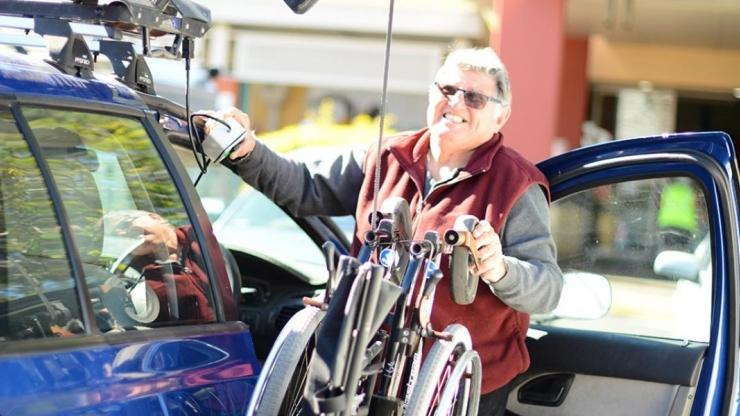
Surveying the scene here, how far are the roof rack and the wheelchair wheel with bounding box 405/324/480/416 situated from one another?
1.03 meters

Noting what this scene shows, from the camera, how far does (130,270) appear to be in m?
3.08

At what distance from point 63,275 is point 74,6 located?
2.62 ft

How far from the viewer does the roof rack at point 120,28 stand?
2.99 metres

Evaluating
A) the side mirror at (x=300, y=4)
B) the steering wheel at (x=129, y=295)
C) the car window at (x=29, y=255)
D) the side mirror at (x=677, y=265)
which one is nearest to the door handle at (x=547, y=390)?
the side mirror at (x=677, y=265)

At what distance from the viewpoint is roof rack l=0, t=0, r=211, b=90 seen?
2992mm

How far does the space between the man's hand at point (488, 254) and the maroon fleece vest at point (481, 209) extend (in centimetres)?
21

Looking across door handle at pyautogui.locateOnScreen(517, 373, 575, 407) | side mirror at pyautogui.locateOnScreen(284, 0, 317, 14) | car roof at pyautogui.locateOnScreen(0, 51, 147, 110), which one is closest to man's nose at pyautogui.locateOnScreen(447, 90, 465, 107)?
side mirror at pyautogui.locateOnScreen(284, 0, 317, 14)

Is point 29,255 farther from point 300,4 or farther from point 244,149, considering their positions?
point 244,149

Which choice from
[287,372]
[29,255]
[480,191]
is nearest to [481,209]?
[480,191]

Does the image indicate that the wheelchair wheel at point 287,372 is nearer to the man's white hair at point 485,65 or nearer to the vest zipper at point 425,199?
the vest zipper at point 425,199

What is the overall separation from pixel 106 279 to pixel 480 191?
3.59 ft

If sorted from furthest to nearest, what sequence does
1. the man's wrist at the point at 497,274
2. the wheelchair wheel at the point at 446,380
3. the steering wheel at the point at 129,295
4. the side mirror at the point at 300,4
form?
1. the man's wrist at the point at 497,274
2. the side mirror at the point at 300,4
3. the steering wheel at the point at 129,295
4. the wheelchair wheel at the point at 446,380

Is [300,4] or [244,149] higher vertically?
[300,4]

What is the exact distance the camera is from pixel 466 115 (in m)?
3.58
